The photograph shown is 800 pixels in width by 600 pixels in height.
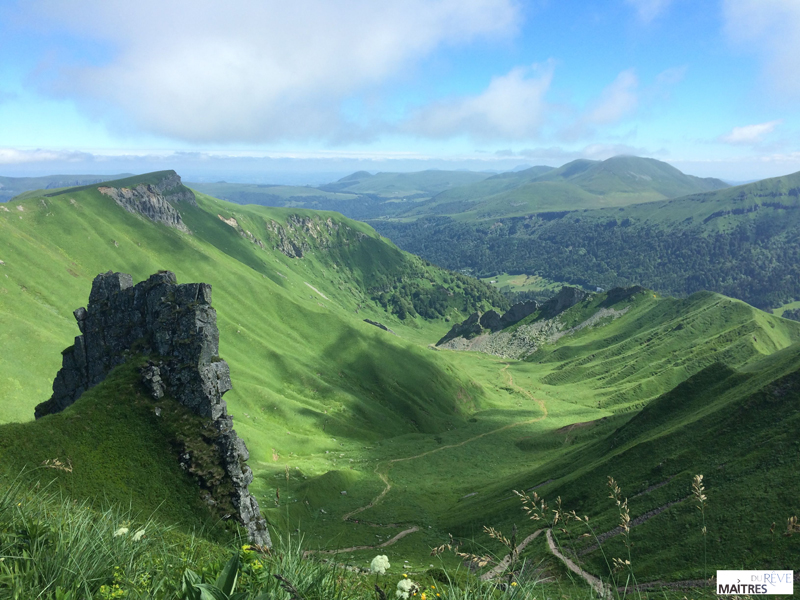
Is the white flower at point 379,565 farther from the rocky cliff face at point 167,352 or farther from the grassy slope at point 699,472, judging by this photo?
the rocky cliff face at point 167,352

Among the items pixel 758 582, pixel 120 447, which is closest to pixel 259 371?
pixel 120 447

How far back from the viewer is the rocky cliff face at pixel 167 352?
196 feet

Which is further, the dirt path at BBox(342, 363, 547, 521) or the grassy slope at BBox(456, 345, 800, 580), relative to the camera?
the dirt path at BBox(342, 363, 547, 521)

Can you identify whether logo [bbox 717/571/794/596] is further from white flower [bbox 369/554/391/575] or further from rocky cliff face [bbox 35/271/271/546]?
rocky cliff face [bbox 35/271/271/546]

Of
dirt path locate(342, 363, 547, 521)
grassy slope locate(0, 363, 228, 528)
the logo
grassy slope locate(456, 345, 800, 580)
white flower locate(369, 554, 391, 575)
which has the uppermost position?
white flower locate(369, 554, 391, 575)

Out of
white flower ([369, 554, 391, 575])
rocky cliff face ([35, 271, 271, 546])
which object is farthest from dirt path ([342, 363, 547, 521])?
white flower ([369, 554, 391, 575])

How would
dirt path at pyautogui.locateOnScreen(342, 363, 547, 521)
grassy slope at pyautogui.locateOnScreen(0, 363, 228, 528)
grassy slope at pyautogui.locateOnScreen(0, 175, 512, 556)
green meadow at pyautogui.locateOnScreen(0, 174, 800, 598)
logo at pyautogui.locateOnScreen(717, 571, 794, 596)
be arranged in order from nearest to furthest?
1. logo at pyautogui.locateOnScreen(717, 571, 794, 596)
2. grassy slope at pyautogui.locateOnScreen(0, 363, 228, 528)
3. green meadow at pyautogui.locateOnScreen(0, 174, 800, 598)
4. dirt path at pyautogui.locateOnScreen(342, 363, 547, 521)
5. grassy slope at pyautogui.locateOnScreen(0, 175, 512, 556)

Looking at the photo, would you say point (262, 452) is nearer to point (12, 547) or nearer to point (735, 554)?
point (735, 554)

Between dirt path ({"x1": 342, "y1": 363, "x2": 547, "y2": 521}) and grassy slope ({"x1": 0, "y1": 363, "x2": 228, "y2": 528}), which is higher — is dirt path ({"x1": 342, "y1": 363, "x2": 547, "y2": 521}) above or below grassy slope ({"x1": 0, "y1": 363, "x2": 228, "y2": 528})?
below

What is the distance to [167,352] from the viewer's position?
65.8 meters

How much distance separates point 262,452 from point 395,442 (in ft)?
154

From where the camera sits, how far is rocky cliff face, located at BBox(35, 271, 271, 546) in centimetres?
5962

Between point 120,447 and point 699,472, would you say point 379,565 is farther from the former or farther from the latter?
point 699,472

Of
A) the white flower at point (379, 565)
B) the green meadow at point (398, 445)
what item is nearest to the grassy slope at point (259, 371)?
the green meadow at point (398, 445)
